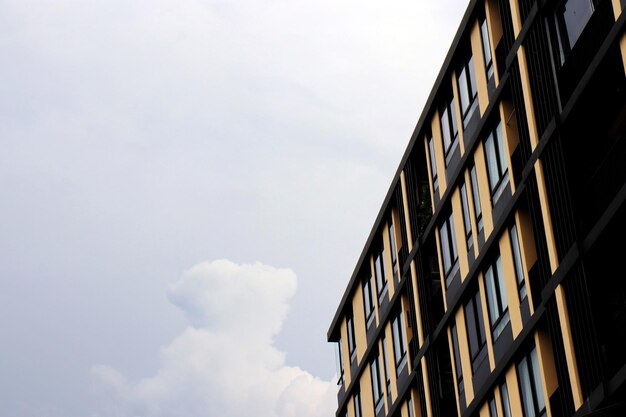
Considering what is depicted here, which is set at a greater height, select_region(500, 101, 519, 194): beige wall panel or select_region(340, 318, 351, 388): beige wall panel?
select_region(340, 318, 351, 388): beige wall panel

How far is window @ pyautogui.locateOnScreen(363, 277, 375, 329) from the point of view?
174ft

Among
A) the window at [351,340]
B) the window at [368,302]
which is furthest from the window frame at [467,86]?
the window at [351,340]

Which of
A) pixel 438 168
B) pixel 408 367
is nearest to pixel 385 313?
pixel 408 367

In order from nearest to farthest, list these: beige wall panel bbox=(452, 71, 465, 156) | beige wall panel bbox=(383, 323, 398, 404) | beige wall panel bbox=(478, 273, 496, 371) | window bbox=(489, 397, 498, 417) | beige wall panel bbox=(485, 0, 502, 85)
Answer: window bbox=(489, 397, 498, 417) → beige wall panel bbox=(478, 273, 496, 371) → beige wall panel bbox=(485, 0, 502, 85) → beige wall panel bbox=(452, 71, 465, 156) → beige wall panel bbox=(383, 323, 398, 404)

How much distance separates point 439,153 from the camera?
44344 millimetres

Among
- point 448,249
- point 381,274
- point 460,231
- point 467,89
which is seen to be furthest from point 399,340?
point 467,89

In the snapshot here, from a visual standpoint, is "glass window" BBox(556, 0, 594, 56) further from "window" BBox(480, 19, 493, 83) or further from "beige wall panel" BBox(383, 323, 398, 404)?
"beige wall panel" BBox(383, 323, 398, 404)

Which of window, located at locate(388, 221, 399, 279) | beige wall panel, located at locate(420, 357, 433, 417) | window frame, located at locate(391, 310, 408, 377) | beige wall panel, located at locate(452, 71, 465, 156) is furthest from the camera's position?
window, located at locate(388, 221, 399, 279)

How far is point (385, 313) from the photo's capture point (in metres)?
50.2

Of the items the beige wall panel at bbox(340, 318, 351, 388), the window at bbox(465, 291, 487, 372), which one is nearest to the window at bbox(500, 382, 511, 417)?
the window at bbox(465, 291, 487, 372)

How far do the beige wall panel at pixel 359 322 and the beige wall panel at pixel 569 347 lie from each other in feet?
73.4

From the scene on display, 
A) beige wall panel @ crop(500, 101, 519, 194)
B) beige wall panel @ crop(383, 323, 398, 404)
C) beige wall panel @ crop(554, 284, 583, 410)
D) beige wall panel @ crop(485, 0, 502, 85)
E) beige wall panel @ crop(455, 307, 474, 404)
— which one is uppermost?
beige wall panel @ crop(485, 0, 502, 85)

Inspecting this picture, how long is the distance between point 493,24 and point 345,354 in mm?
23249

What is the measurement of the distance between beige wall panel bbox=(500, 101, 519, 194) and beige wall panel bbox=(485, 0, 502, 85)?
1.33 m
